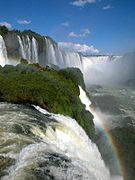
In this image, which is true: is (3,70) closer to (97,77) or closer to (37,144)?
(37,144)

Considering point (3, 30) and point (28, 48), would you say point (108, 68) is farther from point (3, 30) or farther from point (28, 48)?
point (3, 30)

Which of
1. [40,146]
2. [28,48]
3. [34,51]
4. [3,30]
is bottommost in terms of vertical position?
[40,146]

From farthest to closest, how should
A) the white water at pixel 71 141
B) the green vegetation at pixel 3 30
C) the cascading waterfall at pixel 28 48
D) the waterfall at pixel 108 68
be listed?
the waterfall at pixel 108 68 → the green vegetation at pixel 3 30 → the cascading waterfall at pixel 28 48 → the white water at pixel 71 141

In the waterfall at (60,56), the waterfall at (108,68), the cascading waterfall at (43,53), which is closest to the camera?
the cascading waterfall at (43,53)

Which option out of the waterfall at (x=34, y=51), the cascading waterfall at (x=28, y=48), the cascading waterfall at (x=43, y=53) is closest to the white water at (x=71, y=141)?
the cascading waterfall at (x=43, y=53)

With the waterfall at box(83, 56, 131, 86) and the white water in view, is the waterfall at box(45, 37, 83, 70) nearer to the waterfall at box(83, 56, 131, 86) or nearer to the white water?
the waterfall at box(83, 56, 131, 86)

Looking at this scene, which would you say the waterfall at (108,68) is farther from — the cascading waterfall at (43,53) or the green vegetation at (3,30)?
the green vegetation at (3,30)

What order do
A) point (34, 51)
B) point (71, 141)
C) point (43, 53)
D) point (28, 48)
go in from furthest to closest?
point (43, 53) < point (34, 51) < point (28, 48) < point (71, 141)

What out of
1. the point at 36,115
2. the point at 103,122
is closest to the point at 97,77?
the point at 103,122

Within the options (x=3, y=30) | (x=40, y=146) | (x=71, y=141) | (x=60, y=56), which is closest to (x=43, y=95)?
(x=71, y=141)

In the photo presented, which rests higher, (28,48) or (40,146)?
(28,48)

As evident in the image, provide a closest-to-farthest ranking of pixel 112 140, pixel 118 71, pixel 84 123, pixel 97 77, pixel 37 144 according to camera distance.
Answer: pixel 37 144 < pixel 84 123 < pixel 112 140 < pixel 97 77 < pixel 118 71
